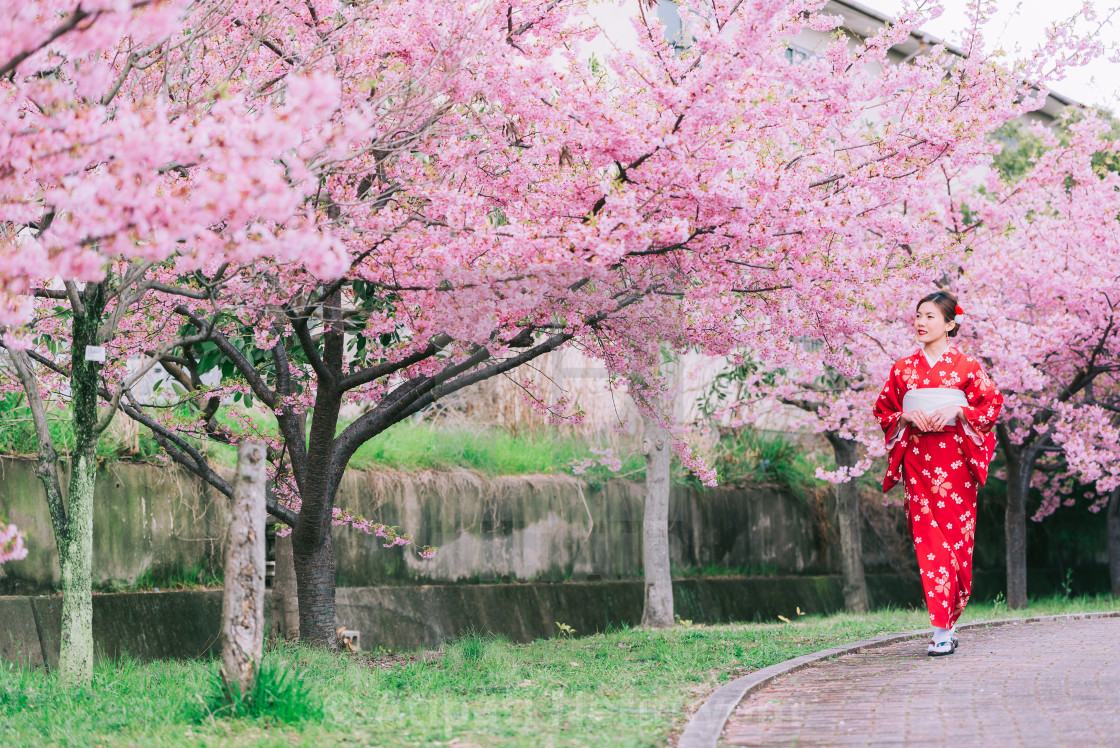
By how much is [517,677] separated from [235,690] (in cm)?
201

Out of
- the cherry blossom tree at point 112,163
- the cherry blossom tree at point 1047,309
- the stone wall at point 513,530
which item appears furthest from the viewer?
the cherry blossom tree at point 1047,309

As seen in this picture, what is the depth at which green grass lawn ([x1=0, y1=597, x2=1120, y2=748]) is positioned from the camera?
4309 mm

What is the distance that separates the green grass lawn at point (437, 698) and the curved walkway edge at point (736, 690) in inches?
4.3

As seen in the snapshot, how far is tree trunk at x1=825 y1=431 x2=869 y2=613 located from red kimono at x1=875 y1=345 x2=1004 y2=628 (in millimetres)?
5932

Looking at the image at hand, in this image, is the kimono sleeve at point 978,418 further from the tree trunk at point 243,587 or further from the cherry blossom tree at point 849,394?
the tree trunk at point 243,587

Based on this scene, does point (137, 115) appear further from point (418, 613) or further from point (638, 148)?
point (418, 613)

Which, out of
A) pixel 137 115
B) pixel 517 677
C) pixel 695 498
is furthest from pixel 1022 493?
pixel 137 115

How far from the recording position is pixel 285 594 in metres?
8.73

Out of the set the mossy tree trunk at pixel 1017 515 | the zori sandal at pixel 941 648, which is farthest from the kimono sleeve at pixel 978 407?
the mossy tree trunk at pixel 1017 515

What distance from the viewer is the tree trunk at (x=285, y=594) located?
854cm

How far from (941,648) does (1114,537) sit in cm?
982

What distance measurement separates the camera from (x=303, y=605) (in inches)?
301

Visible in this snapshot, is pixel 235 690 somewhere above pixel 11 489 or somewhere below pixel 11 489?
below

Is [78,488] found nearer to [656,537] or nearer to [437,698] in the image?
[437,698]
